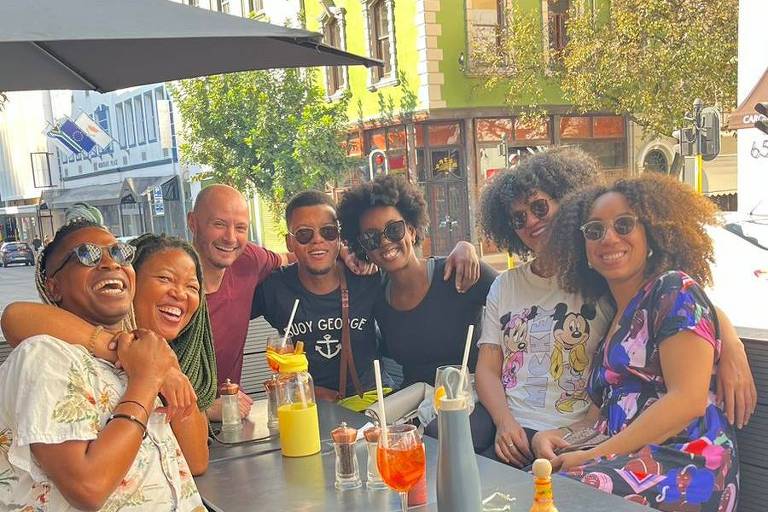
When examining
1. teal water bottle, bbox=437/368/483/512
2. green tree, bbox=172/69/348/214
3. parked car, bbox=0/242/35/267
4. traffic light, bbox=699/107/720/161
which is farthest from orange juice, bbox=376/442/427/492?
parked car, bbox=0/242/35/267

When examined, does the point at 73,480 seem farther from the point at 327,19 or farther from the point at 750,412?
the point at 327,19

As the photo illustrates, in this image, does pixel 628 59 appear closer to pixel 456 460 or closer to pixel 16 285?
pixel 456 460

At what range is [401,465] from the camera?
1550 millimetres

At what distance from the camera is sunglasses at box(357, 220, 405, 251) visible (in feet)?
9.97

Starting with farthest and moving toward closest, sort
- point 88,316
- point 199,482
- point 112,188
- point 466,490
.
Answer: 1. point 112,188
2. point 199,482
3. point 88,316
4. point 466,490

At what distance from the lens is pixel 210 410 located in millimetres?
2498

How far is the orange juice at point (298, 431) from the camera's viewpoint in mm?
2129

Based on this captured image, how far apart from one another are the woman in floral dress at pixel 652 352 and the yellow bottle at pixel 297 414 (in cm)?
77

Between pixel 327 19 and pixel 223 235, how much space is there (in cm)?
1750

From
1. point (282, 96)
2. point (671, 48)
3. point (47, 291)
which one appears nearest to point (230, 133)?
point (282, 96)

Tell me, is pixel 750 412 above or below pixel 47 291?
below

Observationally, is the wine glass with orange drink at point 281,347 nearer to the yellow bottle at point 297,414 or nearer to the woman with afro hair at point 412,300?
the yellow bottle at point 297,414

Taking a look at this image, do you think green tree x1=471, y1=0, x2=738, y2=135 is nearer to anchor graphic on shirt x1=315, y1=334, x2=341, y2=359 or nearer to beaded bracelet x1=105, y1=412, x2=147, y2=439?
anchor graphic on shirt x1=315, y1=334, x2=341, y2=359

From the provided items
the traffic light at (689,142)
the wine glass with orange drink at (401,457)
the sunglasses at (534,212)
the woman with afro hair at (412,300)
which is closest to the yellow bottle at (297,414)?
the wine glass with orange drink at (401,457)
